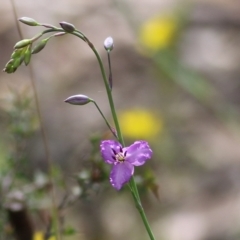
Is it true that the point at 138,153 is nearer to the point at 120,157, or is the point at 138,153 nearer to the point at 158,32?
the point at 120,157

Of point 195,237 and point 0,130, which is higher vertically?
point 0,130

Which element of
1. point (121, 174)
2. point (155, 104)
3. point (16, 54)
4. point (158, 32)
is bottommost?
point (155, 104)

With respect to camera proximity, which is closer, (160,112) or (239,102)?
(160,112)

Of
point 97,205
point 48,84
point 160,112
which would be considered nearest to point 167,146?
point 160,112

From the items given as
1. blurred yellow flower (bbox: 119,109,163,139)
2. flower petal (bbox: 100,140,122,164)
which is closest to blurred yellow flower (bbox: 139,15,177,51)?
blurred yellow flower (bbox: 119,109,163,139)

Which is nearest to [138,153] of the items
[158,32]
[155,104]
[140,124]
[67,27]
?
[67,27]

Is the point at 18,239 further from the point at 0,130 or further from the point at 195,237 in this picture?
the point at 195,237

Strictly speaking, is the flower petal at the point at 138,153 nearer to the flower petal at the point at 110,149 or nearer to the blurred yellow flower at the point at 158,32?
the flower petal at the point at 110,149

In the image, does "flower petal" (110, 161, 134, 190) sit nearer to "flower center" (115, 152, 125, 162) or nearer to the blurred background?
"flower center" (115, 152, 125, 162)
